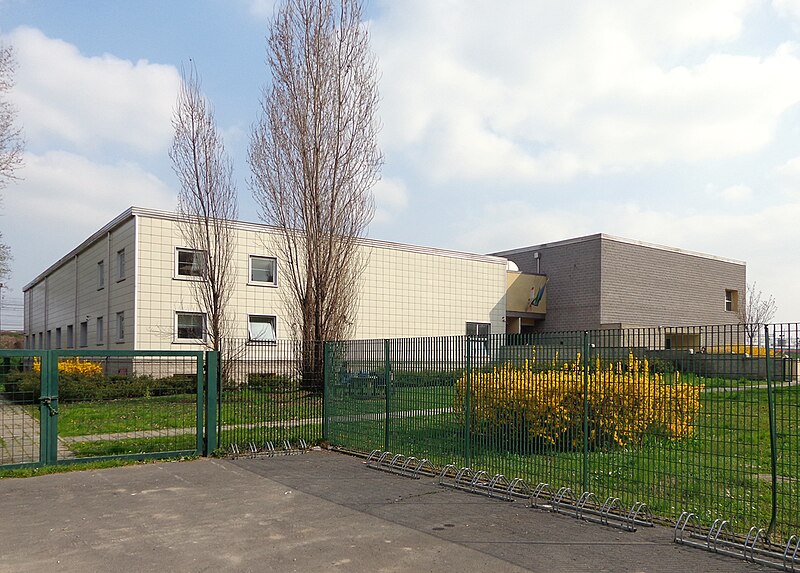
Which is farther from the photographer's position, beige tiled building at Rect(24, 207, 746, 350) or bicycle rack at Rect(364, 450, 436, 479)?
beige tiled building at Rect(24, 207, 746, 350)

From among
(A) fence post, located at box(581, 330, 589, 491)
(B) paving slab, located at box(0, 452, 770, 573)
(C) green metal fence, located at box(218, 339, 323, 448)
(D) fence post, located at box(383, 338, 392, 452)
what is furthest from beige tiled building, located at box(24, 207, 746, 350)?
(A) fence post, located at box(581, 330, 589, 491)

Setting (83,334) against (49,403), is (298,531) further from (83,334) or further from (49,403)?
(83,334)

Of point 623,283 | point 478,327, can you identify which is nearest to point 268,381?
point 478,327

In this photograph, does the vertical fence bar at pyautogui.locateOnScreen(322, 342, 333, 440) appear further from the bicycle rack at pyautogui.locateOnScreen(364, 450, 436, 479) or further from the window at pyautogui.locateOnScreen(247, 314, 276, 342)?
the window at pyautogui.locateOnScreen(247, 314, 276, 342)

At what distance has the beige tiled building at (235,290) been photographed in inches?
939

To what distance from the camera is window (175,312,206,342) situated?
2442 cm

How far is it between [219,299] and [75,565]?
649 inches

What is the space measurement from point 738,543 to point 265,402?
812 centimetres

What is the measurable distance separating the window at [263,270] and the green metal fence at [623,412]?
15.8 meters

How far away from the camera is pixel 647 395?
24.6 ft

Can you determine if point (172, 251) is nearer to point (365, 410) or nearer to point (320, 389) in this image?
point (320, 389)

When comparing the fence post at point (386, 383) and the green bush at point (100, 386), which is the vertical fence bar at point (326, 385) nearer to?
the fence post at point (386, 383)

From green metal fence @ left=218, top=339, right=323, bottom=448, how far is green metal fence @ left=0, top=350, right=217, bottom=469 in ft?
1.00

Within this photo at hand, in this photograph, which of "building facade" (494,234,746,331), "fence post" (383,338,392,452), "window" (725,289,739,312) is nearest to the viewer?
"fence post" (383,338,392,452)
